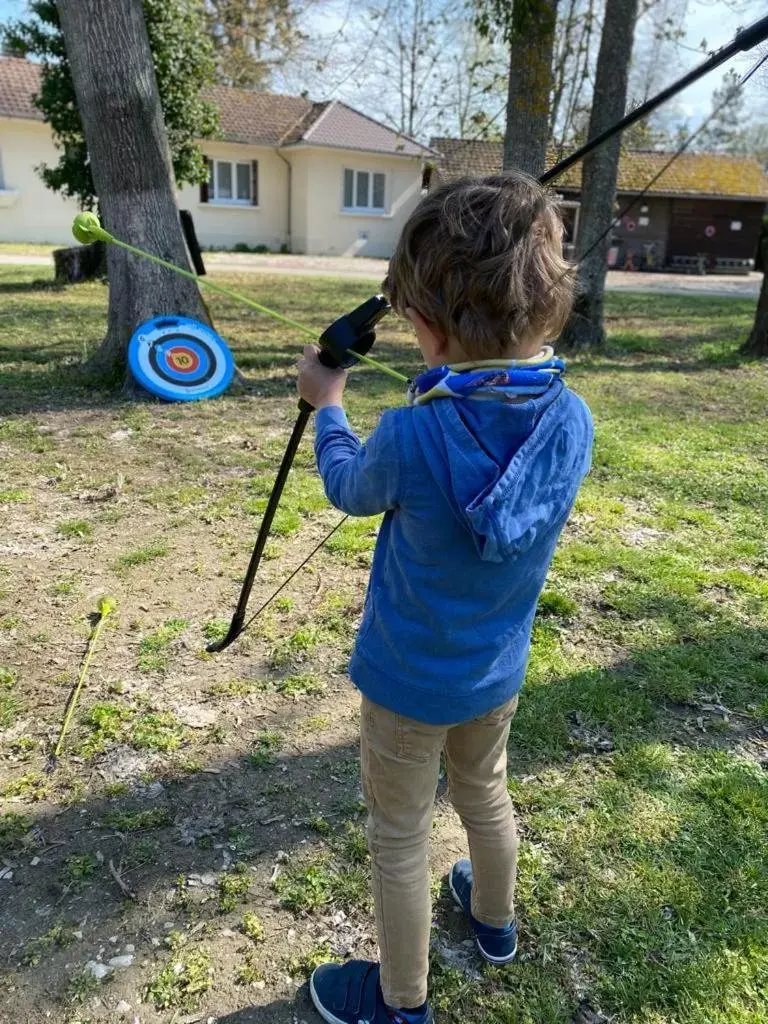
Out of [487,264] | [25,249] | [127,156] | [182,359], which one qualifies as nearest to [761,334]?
[182,359]

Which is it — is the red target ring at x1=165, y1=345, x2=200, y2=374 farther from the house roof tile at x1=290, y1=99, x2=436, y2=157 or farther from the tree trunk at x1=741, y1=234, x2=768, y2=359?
the house roof tile at x1=290, y1=99, x2=436, y2=157

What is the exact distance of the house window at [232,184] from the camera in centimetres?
2583

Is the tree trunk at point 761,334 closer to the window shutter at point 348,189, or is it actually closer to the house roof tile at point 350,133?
the house roof tile at point 350,133

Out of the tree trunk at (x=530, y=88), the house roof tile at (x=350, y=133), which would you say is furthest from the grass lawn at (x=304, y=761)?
the house roof tile at (x=350, y=133)

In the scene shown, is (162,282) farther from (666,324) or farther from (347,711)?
(666,324)

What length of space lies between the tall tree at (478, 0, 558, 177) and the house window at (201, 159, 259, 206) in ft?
65.6

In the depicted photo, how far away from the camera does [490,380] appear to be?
51.1 inches

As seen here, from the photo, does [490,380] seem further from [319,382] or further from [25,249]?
[25,249]

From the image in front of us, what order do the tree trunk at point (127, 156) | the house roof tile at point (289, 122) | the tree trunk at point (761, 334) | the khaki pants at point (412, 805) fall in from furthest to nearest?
the house roof tile at point (289, 122) < the tree trunk at point (761, 334) < the tree trunk at point (127, 156) < the khaki pants at point (412, 805)

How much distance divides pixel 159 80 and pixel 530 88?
8573mm

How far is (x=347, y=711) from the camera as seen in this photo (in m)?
2.83

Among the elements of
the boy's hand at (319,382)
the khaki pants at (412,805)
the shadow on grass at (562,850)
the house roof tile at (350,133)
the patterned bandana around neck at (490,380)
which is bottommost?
the shadow on grass at (562,850)

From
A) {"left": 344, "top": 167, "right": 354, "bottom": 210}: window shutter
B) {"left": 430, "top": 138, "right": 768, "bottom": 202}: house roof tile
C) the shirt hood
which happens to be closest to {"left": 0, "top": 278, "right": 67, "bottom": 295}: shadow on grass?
the shirt hood

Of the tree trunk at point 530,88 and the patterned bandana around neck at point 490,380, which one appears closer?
the patterned bandana around neck at point 490,380
